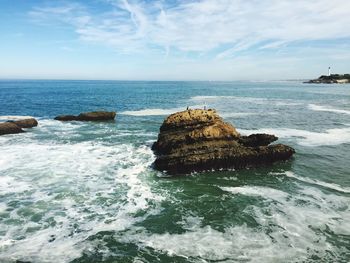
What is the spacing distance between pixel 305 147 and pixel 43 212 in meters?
23.9

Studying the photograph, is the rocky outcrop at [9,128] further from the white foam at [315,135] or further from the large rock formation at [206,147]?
the white foam at [315,135]

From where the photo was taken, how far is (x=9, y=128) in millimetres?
38656

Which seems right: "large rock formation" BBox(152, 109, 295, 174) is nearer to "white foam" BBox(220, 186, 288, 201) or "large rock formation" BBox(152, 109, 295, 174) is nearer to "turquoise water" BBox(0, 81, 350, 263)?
"turquoise water" BBox(0, 81, 350, 263)

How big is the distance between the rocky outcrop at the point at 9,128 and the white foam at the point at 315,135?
26480mm

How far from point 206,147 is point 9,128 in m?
24.8

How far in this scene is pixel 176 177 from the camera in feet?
77.7

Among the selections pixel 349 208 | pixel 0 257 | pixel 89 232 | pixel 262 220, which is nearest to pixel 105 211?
pixel 89 232

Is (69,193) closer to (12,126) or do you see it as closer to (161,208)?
(161,208)

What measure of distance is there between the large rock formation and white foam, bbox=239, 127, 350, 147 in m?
7.66

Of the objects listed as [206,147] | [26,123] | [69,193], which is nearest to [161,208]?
[69,193]

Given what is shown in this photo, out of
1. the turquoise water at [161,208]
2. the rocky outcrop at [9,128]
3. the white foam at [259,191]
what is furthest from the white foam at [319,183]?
the rocky outcrop at [9,128]

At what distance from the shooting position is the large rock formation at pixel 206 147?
24781 mm

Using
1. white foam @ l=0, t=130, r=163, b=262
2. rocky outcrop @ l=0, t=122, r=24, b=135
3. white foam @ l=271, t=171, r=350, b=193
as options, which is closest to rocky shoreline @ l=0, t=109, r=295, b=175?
white foam @ l=0, t=130, r=163, b=262

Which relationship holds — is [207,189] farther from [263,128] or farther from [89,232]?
[263,128]
